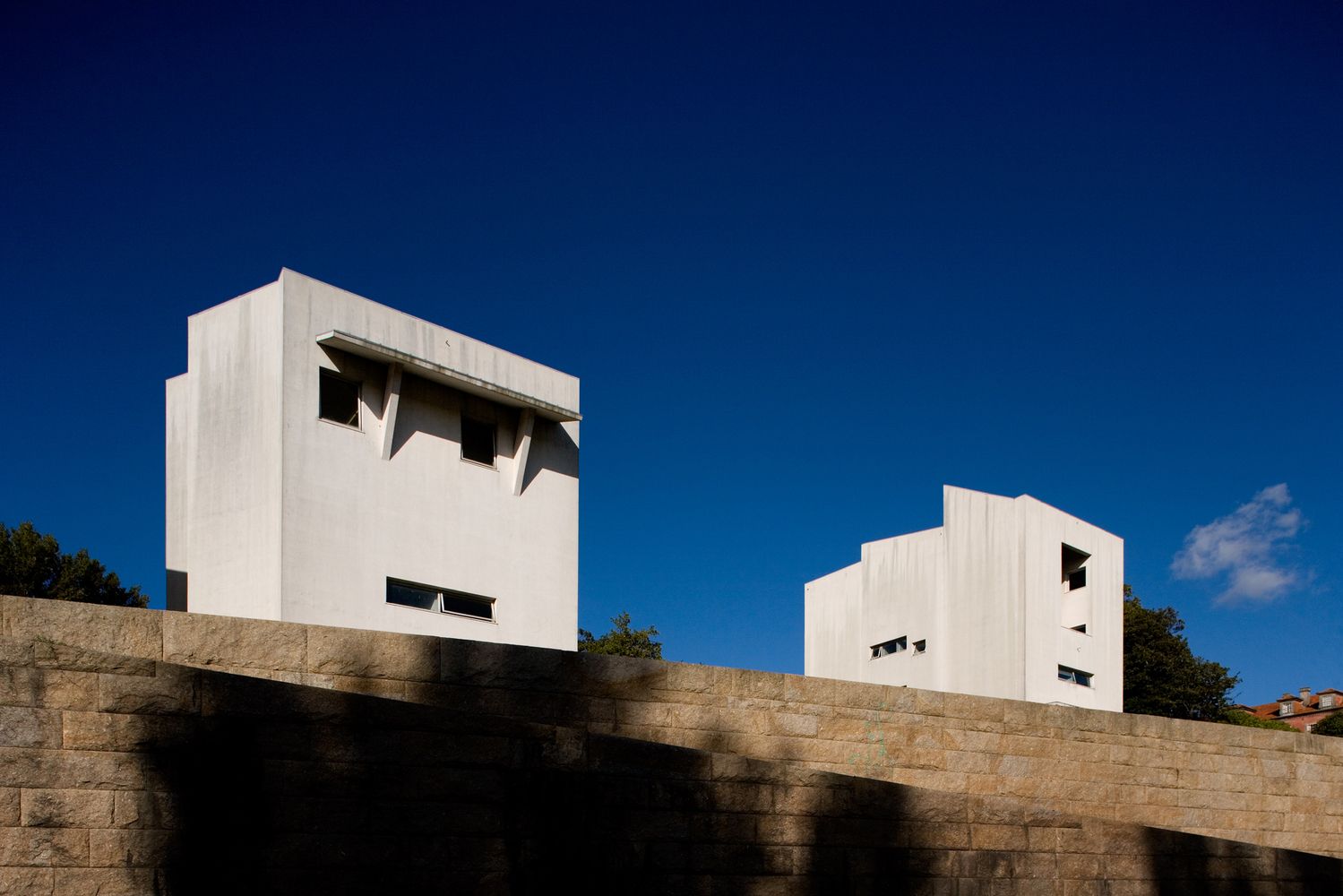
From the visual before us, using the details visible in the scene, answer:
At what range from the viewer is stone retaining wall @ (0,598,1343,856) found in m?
6.31

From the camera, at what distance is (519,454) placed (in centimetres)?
1942

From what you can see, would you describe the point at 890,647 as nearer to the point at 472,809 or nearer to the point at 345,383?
the point at 345,383

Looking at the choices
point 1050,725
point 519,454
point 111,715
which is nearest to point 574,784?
point 111,715

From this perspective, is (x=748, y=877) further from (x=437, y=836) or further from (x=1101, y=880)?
(x=1101, y=880)

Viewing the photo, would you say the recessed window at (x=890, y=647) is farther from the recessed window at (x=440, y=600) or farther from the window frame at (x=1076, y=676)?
the recessed window at (x=440, y=600)

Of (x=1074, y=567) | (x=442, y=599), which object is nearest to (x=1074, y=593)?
(x=1074, y=567)

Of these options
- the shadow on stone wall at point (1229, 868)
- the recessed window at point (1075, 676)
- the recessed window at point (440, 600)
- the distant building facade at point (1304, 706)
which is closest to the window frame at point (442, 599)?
the recessed window at point (440, 600)

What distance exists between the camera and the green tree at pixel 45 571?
28031 millimetres

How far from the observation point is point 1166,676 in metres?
46.2

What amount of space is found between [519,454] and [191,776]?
48.1ft

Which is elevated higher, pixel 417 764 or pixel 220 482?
pixel 220 482

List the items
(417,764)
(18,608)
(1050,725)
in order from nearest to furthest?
1. (417,764)
2. (18,608)
3. (1050,725)

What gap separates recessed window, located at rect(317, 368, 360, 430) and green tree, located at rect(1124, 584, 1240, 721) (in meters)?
37.4

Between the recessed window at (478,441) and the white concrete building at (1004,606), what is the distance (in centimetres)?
1453
